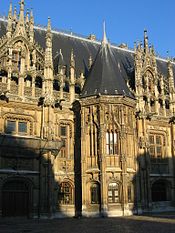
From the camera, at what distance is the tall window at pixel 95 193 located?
27922 millimetres

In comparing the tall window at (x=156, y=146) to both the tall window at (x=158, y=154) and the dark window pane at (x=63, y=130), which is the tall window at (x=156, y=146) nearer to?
the tall window at (x=158, y=154)

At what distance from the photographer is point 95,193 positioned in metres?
28.2

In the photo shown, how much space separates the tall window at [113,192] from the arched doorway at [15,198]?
688cm

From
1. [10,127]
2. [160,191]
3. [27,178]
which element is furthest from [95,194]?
[160,191]

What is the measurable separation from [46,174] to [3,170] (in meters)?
3.58

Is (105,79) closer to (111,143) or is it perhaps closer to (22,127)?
(111,143)

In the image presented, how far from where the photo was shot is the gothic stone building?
2769 centimetres

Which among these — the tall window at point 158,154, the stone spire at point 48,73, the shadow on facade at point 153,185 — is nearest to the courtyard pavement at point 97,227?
the shadow on facade at point 153,185

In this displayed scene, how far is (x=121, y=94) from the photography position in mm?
30016

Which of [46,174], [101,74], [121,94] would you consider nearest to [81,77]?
[101,74]

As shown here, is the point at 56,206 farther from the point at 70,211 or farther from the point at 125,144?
the point at 125,144

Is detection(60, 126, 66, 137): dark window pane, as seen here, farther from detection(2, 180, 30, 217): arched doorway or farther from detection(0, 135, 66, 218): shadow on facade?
detection(2, 180, 30, 217): arched doorway

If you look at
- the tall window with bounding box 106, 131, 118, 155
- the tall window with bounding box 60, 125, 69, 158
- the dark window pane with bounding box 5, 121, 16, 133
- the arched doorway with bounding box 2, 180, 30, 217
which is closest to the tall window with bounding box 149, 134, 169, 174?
the tall window with bounding box 106, 131, 118, 155

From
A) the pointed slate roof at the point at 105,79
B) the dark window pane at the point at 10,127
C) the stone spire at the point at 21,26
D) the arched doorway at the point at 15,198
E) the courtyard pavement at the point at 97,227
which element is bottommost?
the courtyard pavement at the point at 97,227
